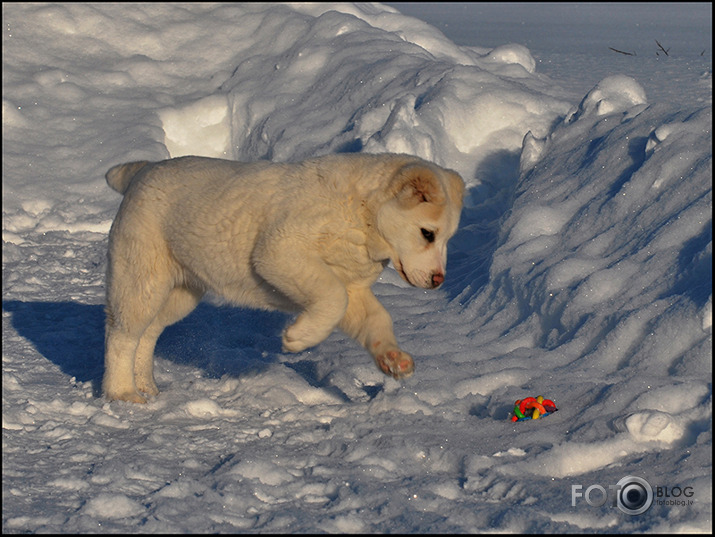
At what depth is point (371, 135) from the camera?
8.25m

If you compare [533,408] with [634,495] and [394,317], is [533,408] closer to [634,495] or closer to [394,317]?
[634,495]

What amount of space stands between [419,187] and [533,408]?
1.31 meters

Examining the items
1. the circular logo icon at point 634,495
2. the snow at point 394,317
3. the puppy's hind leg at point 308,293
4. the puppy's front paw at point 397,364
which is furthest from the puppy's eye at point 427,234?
the circular logo icon at point 634,495

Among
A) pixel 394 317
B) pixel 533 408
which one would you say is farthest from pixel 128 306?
pixel 533 408

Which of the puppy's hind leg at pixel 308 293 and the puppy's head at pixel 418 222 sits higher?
the puppy's head at pixel 418 222

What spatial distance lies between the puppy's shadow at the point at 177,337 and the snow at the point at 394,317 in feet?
0.08

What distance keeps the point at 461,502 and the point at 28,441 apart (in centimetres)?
222

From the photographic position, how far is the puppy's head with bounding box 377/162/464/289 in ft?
13.8

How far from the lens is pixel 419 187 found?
420 cm

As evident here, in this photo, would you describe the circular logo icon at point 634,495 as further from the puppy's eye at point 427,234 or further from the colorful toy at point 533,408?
the puppy's eye at point 427,234

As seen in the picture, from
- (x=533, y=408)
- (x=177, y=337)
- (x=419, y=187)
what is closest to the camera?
(x=419, y=187)

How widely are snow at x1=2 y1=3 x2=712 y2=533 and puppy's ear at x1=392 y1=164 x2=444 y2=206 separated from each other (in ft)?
3.88

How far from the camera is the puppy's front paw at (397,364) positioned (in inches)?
167

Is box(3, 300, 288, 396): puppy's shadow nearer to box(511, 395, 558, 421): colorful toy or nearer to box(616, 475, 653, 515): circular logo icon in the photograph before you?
box(511, 395, 558, 421): colorful toy
